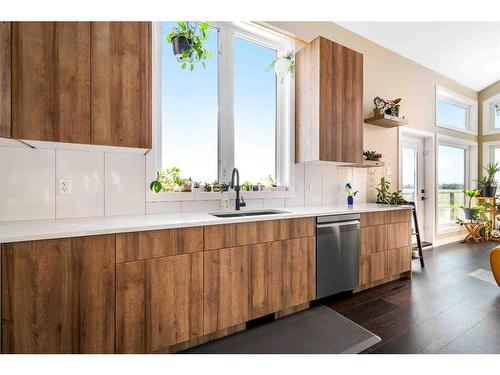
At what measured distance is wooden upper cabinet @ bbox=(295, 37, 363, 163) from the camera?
2.65 metres

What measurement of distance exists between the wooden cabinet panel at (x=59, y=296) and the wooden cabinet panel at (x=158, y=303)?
0.07 m

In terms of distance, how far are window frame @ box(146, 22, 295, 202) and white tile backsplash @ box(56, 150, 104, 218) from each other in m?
0.36

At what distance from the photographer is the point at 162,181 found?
2.25 m

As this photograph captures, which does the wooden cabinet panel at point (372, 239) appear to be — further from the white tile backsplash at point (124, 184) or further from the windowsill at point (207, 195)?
the white tile backsplash at point (124, 184)

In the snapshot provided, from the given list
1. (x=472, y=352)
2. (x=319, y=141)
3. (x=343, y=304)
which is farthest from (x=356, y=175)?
(x=472, y=352)

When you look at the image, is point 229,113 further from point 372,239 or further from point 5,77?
point 372,239

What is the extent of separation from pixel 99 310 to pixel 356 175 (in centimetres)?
324

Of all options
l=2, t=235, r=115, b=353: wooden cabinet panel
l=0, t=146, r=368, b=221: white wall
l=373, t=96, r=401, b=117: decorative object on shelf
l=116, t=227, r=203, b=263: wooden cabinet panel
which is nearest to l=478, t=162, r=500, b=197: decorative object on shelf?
l=373, t=96, r=401, b=117: decorative object on shelf

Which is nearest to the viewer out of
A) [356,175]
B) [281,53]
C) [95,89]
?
[95,89]

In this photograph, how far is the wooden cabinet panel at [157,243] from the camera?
1.45 metres

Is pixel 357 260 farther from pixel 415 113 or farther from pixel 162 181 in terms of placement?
pixel 415 113

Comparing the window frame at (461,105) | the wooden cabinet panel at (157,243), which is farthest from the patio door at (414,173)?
the wooden cabinet panel at (157,243)

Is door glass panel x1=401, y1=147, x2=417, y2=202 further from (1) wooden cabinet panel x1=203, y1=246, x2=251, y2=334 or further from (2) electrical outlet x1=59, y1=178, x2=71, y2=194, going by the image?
(2) electrical outlet x1=59, y1=178, x2=71, y2=194
